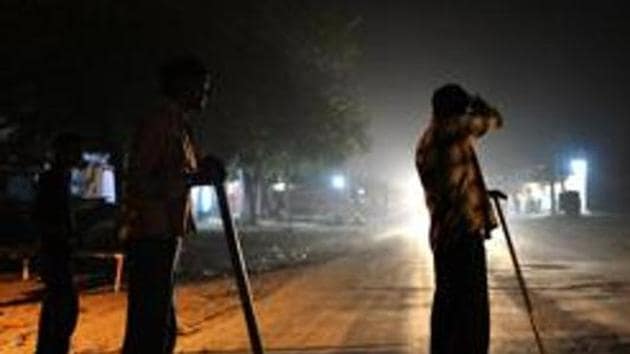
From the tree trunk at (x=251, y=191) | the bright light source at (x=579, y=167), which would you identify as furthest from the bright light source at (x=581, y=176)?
the tree trunk at (x=251, y=191)

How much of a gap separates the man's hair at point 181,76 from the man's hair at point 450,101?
174 cm

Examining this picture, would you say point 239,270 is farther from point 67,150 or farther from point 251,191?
point 251,191

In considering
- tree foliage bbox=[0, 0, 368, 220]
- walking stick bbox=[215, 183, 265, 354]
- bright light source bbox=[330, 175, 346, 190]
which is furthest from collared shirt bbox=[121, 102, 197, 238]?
bright light source bbox=[330, 175, 346, 190]

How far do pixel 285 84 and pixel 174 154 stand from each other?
110ft

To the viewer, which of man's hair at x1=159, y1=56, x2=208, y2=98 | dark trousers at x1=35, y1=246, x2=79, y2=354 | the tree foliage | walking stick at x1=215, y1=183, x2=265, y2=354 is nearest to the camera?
walking stick at x1=215, y1=183, x2=265, y2=354

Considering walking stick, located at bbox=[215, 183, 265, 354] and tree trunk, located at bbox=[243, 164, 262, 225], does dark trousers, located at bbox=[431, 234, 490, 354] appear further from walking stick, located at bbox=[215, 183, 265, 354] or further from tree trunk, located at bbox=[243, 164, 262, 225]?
tree trunk, located at bbox=[243, 164, 262, 225]

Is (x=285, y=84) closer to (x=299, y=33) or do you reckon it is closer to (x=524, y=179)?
(x=299, y=33)

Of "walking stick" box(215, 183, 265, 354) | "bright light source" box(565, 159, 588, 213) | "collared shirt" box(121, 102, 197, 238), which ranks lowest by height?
"walking stick" box(215, 183, 265, 354)

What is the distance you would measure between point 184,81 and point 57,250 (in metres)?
3.07

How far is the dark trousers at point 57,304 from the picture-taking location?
28.2 ft

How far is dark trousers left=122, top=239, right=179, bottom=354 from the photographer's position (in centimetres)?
589

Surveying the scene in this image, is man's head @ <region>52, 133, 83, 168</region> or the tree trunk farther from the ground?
the tree trunk

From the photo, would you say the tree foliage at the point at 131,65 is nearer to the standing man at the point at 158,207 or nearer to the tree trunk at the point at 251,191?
the tree trunk at the point at 251,191

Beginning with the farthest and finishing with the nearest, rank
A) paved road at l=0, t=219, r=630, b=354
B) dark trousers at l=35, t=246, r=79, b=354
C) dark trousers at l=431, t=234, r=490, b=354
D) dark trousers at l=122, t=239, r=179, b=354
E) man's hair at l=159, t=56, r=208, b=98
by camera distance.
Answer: paved road at l=0, t=219, r=630, b=354
dark trousers at l=35, t=246, r=79, b=354
dark trousers at l=431, t=234, r=490, b=354
man's hair at l=159, t=56, r=208, b=98
dark trousers at l=122, t=239, r=179, b=354
